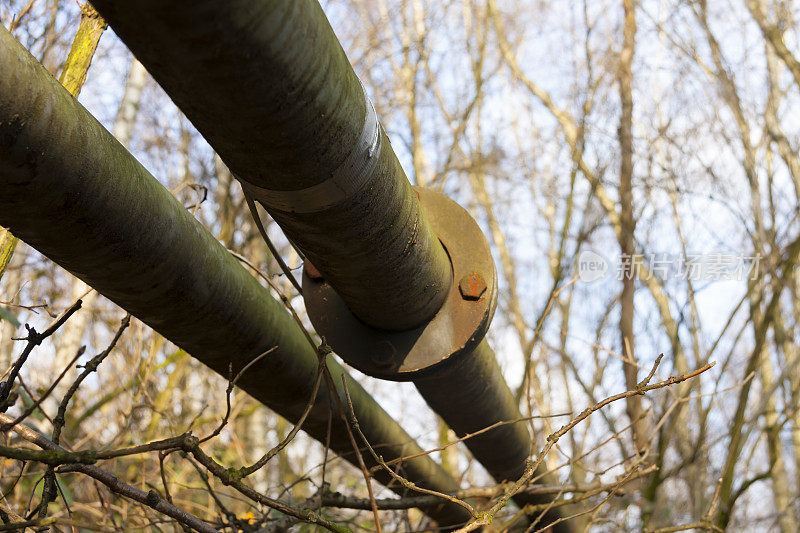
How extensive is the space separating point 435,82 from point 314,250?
799cm

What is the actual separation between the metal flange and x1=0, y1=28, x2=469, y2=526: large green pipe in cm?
11

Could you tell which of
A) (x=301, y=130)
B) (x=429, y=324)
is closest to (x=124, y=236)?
(x=301, y=130)

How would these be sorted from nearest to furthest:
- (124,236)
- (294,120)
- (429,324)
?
1. (294,120)
2. (124,236)
3. (429,324)

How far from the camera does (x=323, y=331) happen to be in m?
1.37

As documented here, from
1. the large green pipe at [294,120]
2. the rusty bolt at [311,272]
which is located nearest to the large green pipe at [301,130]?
the large green pipe at [294,120]

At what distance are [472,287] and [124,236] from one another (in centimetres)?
67

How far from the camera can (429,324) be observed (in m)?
1.34

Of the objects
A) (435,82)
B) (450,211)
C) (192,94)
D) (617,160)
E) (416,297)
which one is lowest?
(192,94)

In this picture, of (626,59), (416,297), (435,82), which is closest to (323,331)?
(416,297)

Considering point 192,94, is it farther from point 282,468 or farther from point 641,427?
point 282,468

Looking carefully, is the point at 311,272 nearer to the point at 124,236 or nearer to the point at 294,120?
the point at 124,236

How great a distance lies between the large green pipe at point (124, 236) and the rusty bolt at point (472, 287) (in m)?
0.37

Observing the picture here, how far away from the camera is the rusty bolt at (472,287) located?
1347 mm

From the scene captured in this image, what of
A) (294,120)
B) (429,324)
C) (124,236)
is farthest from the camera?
(429,324)
